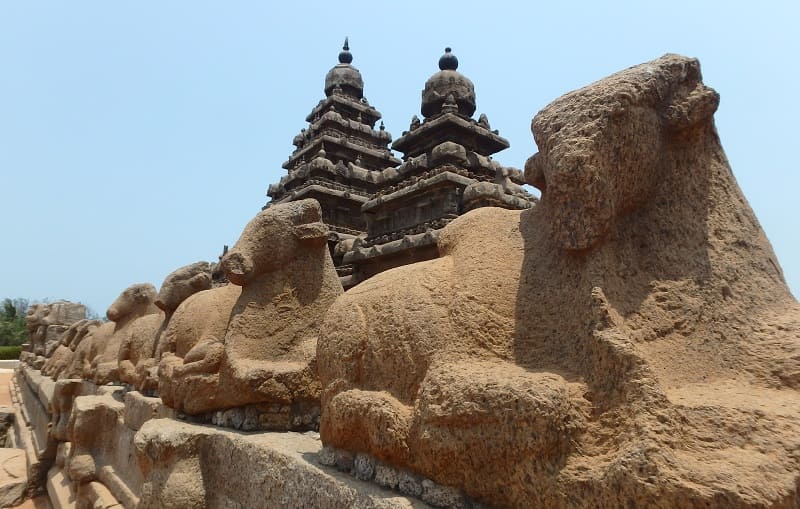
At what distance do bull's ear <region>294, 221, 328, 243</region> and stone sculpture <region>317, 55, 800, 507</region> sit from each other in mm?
1567

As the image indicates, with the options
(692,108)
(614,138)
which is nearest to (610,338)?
(614,138)

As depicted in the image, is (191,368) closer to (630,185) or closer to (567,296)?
(567,296)

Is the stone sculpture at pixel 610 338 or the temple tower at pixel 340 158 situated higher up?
the temple tower at pixel 340 158

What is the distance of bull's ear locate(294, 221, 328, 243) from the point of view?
11.7 feet

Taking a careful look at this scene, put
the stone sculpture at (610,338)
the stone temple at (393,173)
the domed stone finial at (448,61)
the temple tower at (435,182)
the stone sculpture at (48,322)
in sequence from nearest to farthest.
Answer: the stone sculpture at (610,338), the temple tower at (435,182), the stone temple at (393,173), the stone sculpture at (48,322), the domed stone finial at (448,61)

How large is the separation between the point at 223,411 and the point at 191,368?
37cm

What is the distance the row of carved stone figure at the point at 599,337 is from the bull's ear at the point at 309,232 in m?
1.28

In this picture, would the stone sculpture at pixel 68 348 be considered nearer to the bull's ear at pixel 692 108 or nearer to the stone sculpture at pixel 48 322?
the stone sculpture at pixel 48 322

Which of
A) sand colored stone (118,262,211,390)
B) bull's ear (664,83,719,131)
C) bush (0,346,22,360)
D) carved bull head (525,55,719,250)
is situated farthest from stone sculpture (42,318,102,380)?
bush (0,346,22,360)

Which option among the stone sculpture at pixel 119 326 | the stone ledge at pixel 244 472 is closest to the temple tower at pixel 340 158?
the stone sculpture at pixel 119 326

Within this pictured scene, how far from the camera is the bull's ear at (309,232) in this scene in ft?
11.7

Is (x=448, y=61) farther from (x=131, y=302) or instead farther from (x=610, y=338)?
(x=610, y=338)

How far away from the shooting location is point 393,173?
1506 cm

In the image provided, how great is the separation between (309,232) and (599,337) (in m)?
2.36
